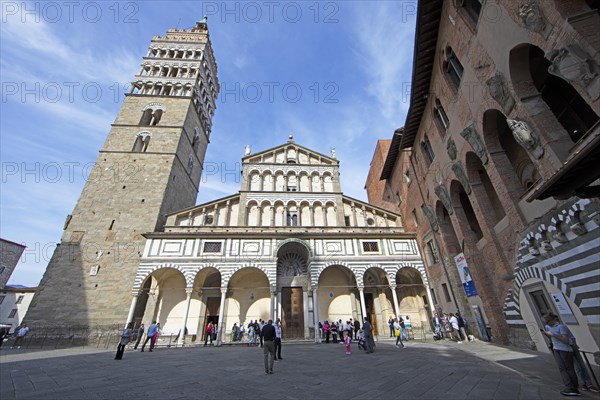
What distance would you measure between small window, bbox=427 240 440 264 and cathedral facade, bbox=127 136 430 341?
1133 millimetres

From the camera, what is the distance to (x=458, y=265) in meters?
14.2

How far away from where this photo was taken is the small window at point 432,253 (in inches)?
678

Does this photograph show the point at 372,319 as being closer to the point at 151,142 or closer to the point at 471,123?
the point at 471,123

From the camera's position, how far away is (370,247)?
1958cm

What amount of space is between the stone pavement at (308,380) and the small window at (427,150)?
36.0ft

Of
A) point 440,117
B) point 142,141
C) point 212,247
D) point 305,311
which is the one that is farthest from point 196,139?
point 440,117

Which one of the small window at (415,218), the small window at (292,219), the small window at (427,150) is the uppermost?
the small window at (427,150)

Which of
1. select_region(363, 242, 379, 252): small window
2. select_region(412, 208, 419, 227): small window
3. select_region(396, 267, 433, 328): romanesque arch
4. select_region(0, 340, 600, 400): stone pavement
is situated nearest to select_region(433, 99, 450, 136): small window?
select_region(412, 208, 419, 227): small window

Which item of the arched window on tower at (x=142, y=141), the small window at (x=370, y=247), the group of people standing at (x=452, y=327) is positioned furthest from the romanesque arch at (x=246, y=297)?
the arched window on tower at (x=142, y=141)

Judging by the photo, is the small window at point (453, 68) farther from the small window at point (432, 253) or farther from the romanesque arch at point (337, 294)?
the romanesque arch at point (337, 294)

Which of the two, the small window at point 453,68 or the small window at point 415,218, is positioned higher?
the small window at point 453,68

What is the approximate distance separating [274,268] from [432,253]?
11227 mm

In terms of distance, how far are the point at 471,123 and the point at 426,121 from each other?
16.9 ft

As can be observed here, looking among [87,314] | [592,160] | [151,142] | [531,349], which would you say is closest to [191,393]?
[592,160]
